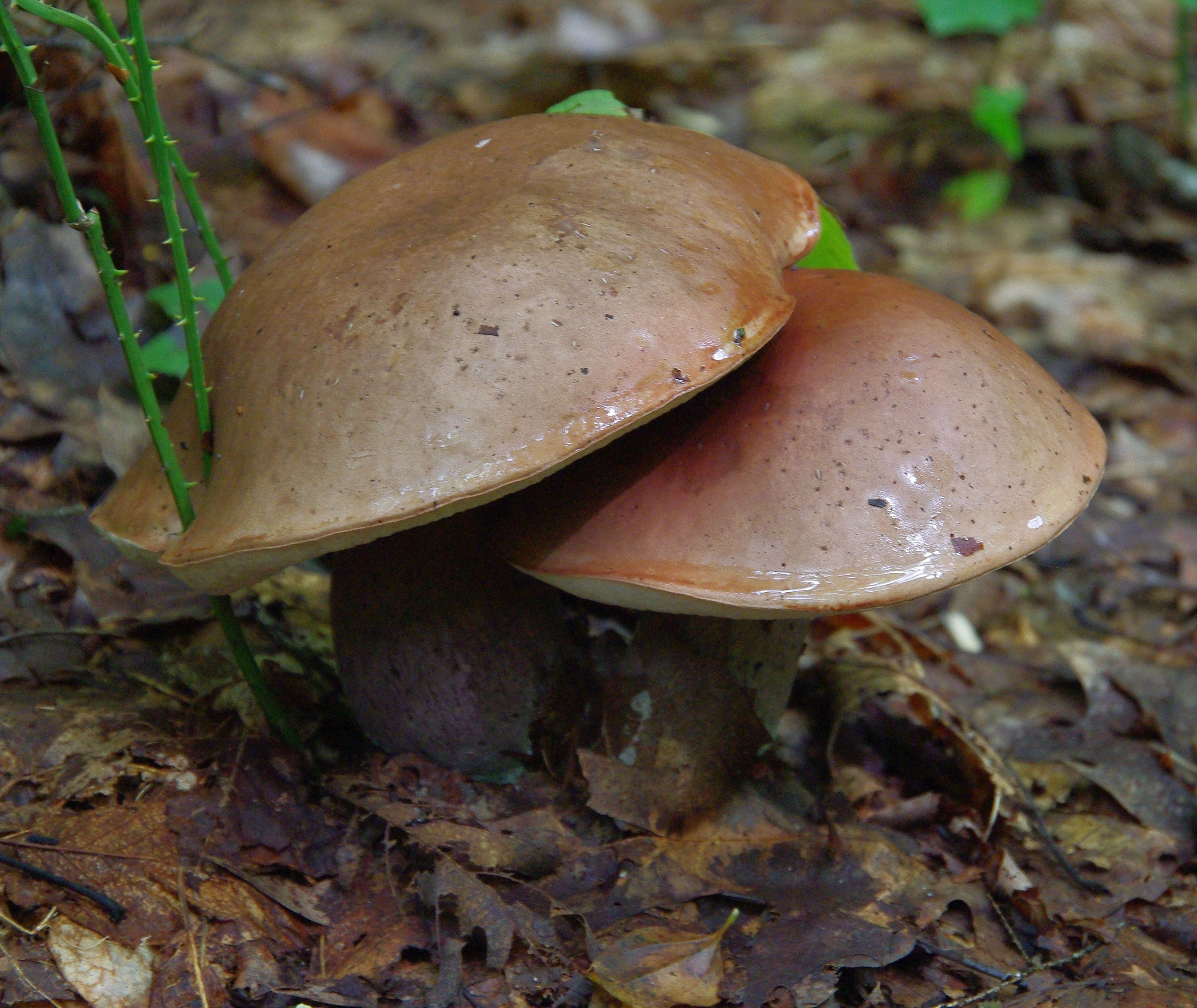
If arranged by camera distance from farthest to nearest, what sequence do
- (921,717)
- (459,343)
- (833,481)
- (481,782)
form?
(921,717) < (481,782) < (833,481) < (459,343)

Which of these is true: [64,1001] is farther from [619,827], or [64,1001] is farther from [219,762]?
[619,827]

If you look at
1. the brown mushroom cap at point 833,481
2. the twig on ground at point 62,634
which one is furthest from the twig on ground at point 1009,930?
the twig on ground at point 62,634

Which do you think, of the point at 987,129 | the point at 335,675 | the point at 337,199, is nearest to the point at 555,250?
the point at 337,199

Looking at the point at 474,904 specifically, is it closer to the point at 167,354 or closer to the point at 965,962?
the point at 965,962

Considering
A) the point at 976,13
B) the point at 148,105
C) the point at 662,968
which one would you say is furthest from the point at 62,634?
the point at 976,13

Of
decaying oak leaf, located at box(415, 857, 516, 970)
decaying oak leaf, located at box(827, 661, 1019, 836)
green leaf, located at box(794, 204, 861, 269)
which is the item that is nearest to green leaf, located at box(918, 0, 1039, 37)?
green leaf, located at box(794, 204, 861, 269)

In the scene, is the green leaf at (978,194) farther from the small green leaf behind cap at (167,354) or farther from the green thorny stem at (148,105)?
the green thorny stem at (148,105)

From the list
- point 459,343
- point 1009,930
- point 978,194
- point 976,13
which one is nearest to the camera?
point 459,343
